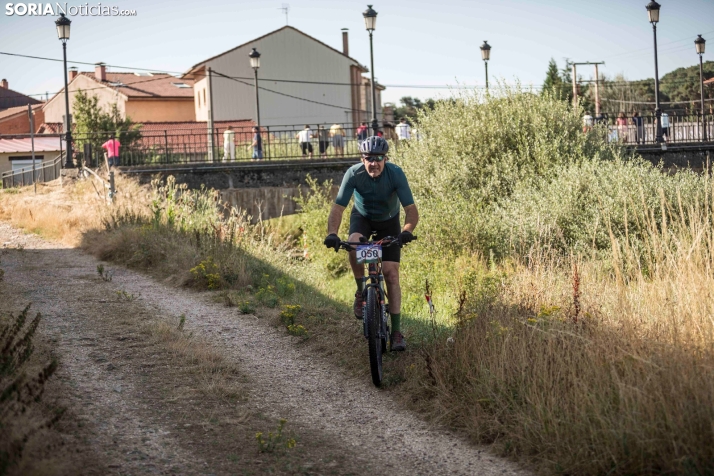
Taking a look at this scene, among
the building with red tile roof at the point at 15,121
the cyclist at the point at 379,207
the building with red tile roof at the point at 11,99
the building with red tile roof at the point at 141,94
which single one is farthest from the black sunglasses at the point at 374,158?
the building with red tile roof at the point at 11,99

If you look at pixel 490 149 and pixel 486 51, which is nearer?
pixel 490 149

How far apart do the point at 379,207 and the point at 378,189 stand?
202 mm

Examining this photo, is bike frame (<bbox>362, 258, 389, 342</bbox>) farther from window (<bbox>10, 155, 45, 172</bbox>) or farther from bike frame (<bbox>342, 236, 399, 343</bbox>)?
window (<bbox>10, 155, 45, 172</bbox>)

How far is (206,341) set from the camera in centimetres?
820

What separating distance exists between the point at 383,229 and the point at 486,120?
1175 centimetres

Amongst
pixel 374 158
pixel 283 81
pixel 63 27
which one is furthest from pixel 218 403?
pixel 283 81

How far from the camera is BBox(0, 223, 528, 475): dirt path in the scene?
509cm

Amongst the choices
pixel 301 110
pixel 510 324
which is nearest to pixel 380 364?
pixel 510 324

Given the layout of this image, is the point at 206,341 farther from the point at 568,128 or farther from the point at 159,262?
the point at 568,128

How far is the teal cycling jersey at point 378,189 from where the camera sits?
6992 millimetres

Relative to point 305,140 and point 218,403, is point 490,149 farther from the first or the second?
point 218,403

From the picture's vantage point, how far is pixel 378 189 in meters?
7.04

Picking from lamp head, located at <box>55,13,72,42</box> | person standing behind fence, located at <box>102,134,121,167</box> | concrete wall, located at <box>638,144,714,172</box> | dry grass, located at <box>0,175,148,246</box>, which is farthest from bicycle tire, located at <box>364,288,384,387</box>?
concrete wall, located at <box>638,144,714,172</box>

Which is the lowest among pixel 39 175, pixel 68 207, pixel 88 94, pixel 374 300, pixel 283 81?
pixel 374 300
